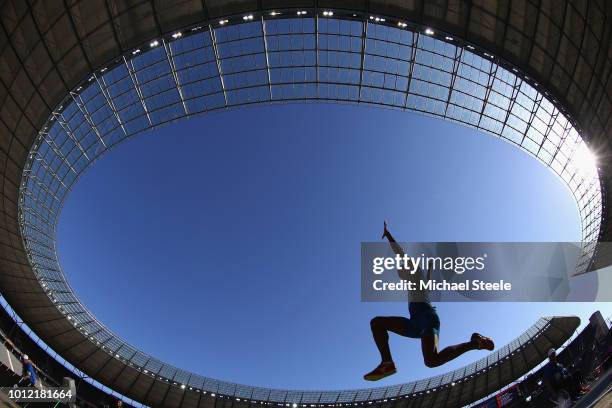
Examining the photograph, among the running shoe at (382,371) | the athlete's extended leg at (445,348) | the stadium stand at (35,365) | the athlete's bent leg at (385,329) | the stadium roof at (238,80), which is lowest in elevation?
the running shoe at (382,371)

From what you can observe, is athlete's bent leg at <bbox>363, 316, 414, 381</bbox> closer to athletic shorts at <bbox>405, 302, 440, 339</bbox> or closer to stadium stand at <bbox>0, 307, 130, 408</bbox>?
athletic shorts at <bbox>405, 302, 440, 339</bbox>

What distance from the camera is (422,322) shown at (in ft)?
27.6

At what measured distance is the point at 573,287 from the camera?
4512 centimetres

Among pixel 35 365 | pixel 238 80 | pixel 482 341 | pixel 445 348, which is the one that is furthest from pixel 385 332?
pixel 35 365

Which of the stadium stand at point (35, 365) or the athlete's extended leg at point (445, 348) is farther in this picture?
the stadium stand at point (35, 365)

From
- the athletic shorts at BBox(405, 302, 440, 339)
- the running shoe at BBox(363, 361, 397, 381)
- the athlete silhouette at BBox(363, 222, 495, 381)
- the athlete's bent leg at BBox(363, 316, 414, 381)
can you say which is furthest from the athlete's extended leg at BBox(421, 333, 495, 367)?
the running shoe at BBox(363, 361, 397, 381)

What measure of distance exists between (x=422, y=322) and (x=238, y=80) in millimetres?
33083

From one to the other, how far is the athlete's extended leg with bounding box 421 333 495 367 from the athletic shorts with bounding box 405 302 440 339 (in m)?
0.10

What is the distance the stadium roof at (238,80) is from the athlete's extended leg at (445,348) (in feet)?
69.6

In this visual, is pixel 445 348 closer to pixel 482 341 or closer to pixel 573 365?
pixel 482 341

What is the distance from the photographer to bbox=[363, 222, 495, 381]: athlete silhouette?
8.25 metres

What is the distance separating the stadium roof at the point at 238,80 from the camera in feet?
Result: 89.0

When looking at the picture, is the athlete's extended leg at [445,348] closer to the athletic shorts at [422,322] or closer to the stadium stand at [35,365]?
the athletic shorts at [422,322]

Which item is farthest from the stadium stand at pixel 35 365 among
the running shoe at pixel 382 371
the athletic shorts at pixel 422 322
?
the athletic shorts at pixel 422 322
